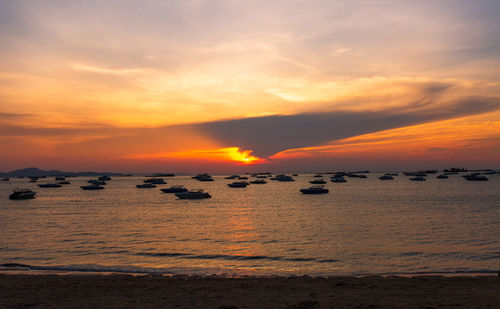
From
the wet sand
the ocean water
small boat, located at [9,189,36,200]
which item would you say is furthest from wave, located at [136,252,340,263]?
small boat, located at [9,189,36,200]

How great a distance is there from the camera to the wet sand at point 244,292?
14.6 metres

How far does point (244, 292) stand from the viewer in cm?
1684

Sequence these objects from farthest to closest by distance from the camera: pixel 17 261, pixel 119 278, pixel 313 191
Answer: pixel 313 191 → pixel 17 261 → pixel 119 278

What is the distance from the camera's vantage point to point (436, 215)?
2122 inches

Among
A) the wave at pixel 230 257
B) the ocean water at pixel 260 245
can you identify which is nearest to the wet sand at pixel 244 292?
the ocean water at pixel 260 245

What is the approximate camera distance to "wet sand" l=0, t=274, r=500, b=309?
1465 cm

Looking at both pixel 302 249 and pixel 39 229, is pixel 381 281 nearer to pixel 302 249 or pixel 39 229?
pixel 302 249

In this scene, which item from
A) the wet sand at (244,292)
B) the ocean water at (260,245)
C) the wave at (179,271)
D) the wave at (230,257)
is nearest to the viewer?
the wet sand at (244,292)

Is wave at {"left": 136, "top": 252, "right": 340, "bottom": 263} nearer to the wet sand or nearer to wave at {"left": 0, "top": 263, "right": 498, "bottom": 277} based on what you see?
wave at {"left": 0, "top": 263, "right": 498, "bottom": 277}

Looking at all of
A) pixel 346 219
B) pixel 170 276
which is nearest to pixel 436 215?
pixel 346 219

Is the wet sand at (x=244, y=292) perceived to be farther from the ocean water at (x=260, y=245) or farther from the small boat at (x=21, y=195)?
the small boat at (x=21, y=195)

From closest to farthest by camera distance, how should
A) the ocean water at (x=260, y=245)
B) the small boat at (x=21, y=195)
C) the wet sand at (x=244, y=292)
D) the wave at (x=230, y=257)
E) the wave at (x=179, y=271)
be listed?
the wet sand at (x=244, y=292) → the wave at (x=179, y=271) → the ocean water at (x=260, y=245) → the wave at (x=230, y=257) → the small boat at (x=21, y=195)

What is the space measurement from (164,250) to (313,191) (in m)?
80.1

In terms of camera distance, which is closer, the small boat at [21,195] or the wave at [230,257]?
the wave at [230,257]
